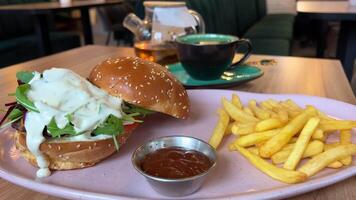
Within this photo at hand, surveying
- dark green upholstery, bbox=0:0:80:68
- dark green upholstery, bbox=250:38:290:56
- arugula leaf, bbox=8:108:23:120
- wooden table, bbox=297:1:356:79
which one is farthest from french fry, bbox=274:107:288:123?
dark green upholstery, bbox=0:0:80:68

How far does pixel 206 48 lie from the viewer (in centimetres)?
119

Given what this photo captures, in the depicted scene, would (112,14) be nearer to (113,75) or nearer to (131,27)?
(131,27)

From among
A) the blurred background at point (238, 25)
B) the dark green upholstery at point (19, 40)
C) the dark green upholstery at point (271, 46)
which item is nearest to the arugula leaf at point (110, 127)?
the blurred background at point (238, 25)

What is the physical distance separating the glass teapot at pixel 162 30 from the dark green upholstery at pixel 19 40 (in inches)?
116

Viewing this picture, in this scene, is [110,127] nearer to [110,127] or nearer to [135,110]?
[110,127]

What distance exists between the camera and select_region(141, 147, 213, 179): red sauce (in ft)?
2.21

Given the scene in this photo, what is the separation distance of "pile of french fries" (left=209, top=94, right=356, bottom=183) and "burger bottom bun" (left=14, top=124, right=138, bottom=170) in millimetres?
269

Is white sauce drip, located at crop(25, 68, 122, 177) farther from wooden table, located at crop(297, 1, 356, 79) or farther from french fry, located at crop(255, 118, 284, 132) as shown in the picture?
wooden table, located at crop(297, 1, 356, 79)

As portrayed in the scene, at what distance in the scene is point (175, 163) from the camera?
0.71 metres

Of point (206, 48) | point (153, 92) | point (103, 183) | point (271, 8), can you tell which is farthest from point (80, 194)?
point (271, 8)

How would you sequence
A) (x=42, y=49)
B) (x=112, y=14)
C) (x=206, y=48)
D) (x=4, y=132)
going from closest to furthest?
(x=4, y=132) < (x=206, y=48) < (x=42, y=49) < (x=112, y=14)

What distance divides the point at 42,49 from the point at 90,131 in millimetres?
3453

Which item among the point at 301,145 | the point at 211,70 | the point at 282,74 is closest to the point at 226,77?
the point at 211,70

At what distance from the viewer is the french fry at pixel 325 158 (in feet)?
2.31
